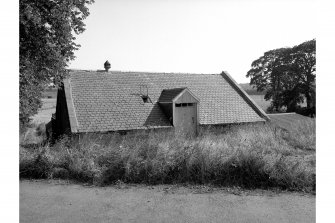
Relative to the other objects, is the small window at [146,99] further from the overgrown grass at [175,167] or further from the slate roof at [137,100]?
the overgrown grass at [175,167]

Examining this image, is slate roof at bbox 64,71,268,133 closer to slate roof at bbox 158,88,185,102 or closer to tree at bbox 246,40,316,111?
slate roof at bbox 158,88,185,102

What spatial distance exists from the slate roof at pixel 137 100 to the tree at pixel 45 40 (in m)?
A: 4.56

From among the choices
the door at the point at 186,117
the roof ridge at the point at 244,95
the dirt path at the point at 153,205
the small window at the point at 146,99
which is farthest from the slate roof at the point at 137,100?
the dirt path at the point at 153,205

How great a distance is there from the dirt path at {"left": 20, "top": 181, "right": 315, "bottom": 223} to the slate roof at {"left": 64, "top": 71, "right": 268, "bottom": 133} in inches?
379

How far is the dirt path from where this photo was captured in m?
4.71

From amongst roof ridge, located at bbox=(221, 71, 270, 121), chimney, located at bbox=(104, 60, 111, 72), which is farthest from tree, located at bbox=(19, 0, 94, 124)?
roof ridge, located at bbox=(221, 71, 270, 121)

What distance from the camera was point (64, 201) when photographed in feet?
17.7

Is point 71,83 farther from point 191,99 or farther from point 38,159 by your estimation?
point 38,159

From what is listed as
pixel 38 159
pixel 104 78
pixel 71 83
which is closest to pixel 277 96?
pixel 104 78

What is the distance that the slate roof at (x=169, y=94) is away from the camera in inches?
731

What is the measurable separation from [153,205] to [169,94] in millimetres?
14347

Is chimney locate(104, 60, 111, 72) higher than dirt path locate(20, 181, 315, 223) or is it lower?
higher

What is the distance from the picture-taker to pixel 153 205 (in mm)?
5234

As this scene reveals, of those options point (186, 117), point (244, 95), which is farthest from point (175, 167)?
point (244, 95)
